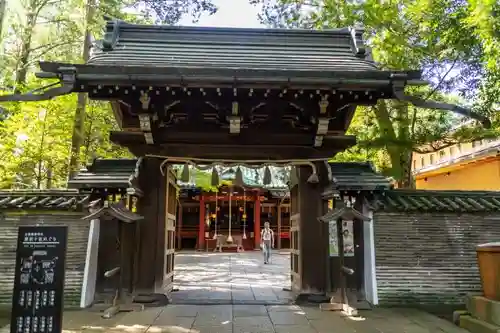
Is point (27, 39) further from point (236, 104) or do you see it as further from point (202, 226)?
point (202, 226)

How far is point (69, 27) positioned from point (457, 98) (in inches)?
551

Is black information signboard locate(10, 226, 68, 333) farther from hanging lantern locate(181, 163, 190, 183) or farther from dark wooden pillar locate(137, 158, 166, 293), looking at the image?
hanging lantern locate(181, 163, 190, 183)

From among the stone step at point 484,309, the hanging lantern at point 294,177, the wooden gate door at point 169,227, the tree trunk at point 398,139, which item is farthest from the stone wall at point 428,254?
the wooden gate door at point 169,227

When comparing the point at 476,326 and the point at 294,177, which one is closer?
the point at 476,326

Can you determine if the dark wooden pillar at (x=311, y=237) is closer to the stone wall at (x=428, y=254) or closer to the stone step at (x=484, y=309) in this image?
the stone wall at (x=428, y=254)

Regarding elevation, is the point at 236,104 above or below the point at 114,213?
above

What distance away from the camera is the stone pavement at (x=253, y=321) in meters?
5.37

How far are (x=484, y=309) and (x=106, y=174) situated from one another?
6.47 meters

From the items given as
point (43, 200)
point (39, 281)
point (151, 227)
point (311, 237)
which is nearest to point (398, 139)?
point (311, 237)

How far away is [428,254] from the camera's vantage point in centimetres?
733

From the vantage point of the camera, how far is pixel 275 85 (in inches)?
223

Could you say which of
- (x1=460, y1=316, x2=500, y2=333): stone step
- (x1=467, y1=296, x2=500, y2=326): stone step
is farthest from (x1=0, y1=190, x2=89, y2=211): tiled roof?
(x1=467, y1=296, x2=500, y2=326): stone step

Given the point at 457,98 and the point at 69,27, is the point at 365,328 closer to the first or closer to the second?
the point at 457,98

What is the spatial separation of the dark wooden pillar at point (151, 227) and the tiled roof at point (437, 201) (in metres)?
3.99
